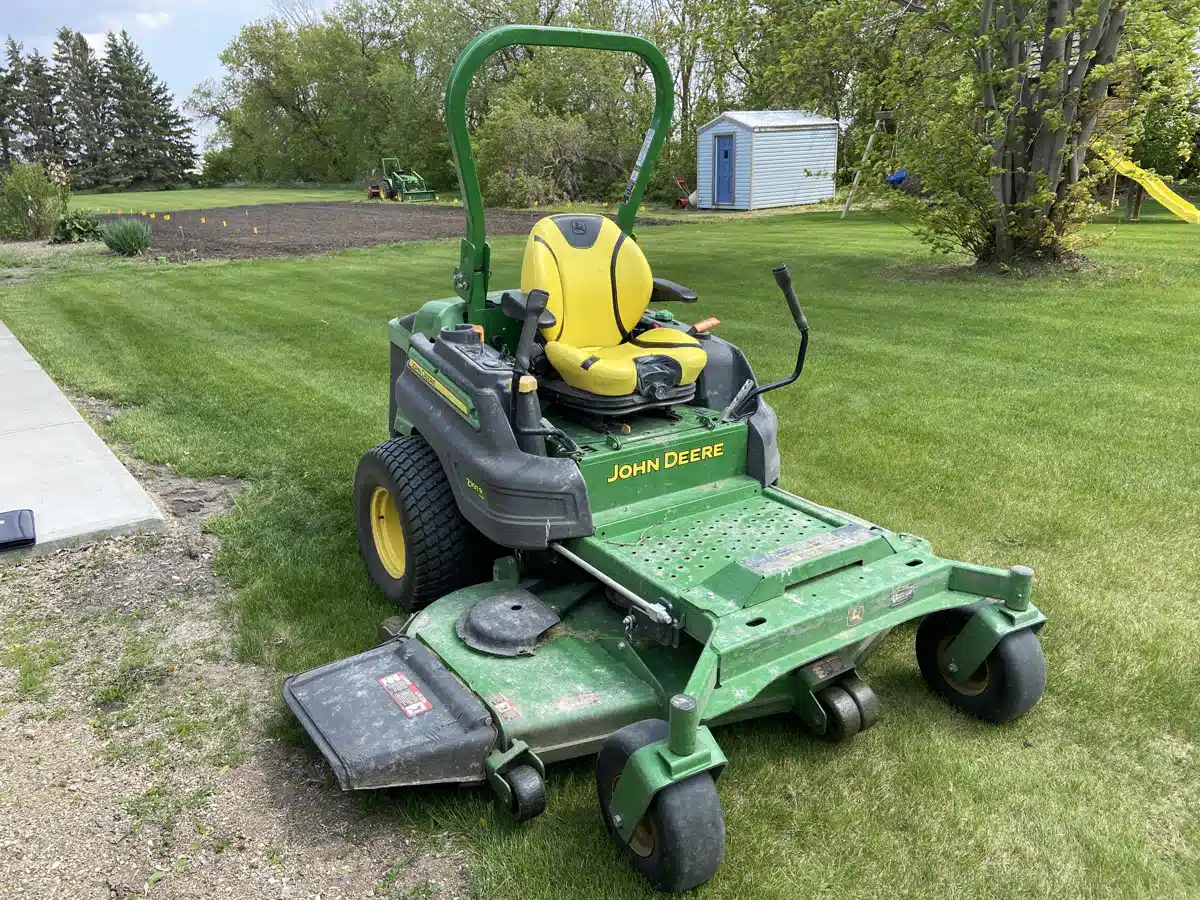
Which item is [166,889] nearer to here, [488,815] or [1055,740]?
[488,815]

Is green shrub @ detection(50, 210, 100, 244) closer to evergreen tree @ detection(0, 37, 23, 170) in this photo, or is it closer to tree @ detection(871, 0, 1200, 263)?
tree @ detection(871, 0, 1200, 263)

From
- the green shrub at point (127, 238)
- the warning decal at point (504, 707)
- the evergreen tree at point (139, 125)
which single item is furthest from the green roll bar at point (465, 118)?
the evergreen tree at point (139, 125)

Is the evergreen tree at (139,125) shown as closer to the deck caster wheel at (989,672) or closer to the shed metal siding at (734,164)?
the shed metal siding at (734,164)

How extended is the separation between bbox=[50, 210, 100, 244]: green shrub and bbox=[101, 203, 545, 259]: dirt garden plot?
102 cm

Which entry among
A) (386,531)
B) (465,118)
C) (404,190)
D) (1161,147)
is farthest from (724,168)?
(386,531)

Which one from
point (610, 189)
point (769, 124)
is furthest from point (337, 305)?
point (610, 189)

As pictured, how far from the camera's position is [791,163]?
75.3ft

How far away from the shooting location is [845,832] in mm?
2434

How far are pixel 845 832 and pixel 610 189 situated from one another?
24.5 meters

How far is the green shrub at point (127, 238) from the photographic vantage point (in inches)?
552

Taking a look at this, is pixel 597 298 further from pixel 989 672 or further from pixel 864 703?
Answer: pixel 989 672

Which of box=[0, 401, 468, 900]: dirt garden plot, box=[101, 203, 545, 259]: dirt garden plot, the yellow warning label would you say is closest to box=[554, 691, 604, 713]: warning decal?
box=[0, 401, 468, 900]: dirt garden plot

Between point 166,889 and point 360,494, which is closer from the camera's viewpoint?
point 166,889

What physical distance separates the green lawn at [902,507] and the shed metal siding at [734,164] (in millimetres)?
12000
